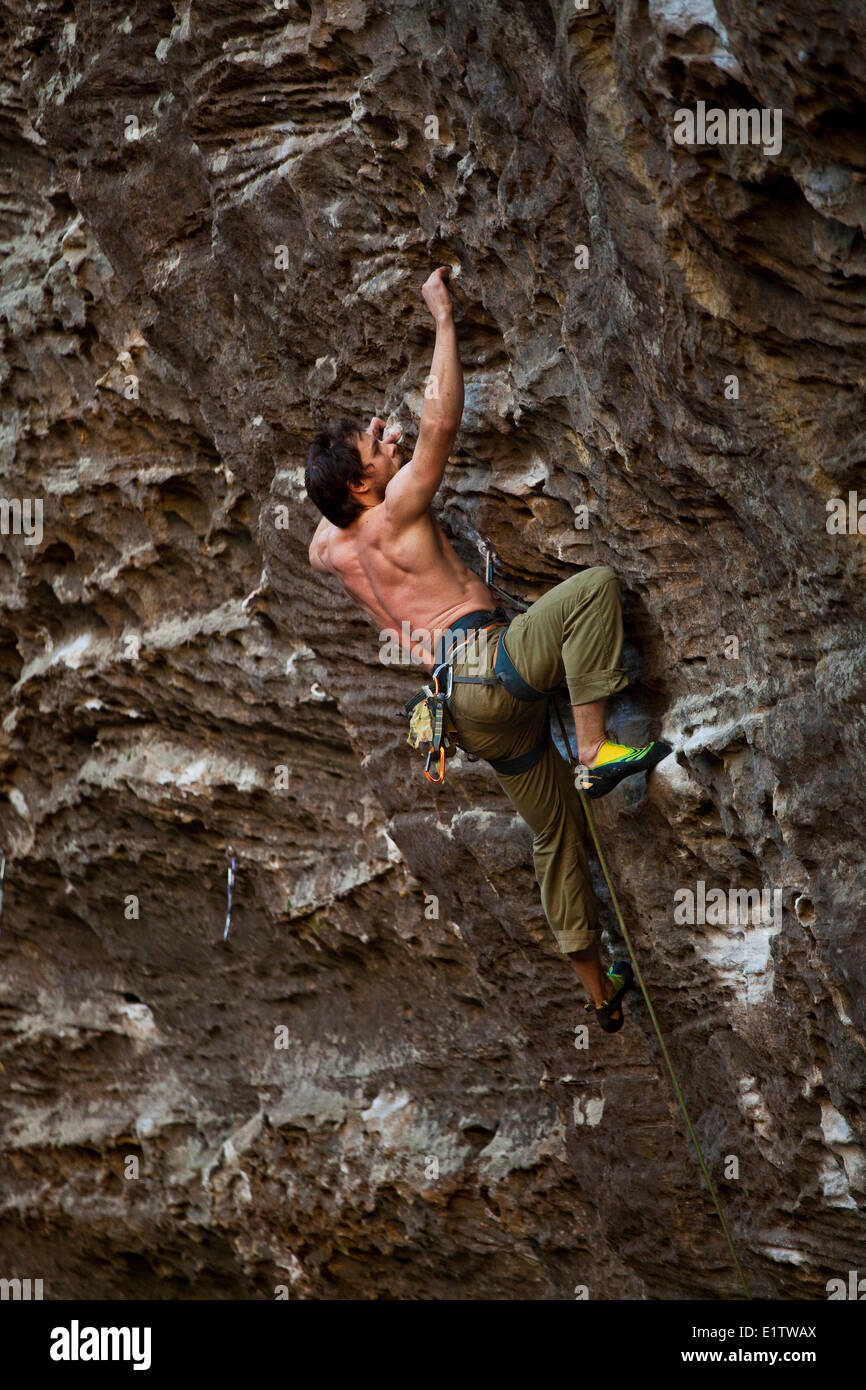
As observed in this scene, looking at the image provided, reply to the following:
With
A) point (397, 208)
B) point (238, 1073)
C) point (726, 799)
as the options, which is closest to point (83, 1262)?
point (238, 1073)

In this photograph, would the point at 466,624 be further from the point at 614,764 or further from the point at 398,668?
the point at 398,668

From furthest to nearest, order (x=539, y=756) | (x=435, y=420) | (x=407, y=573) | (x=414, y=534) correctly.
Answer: (x=539, y=756)
(x=407, y=573)
(x=414, y=534)
(x=435, y=420)

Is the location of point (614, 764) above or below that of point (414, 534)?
below

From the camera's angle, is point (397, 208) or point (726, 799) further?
point (397, 208)

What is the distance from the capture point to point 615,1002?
5398mm

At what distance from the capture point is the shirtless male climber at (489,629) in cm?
464

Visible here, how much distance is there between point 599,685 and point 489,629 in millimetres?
538

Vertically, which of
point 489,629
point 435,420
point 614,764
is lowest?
point 614,764

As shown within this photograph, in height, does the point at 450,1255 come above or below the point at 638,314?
below

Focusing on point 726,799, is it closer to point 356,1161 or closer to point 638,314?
point 638,314

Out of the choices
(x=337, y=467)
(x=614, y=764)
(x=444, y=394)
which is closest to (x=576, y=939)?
(x=614, y=764)

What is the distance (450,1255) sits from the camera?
6.86 metres

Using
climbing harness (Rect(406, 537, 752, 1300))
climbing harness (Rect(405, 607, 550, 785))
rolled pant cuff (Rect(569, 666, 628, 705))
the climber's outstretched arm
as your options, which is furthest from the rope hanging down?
the climber's outstretched arm

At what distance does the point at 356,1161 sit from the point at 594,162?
4904mm
